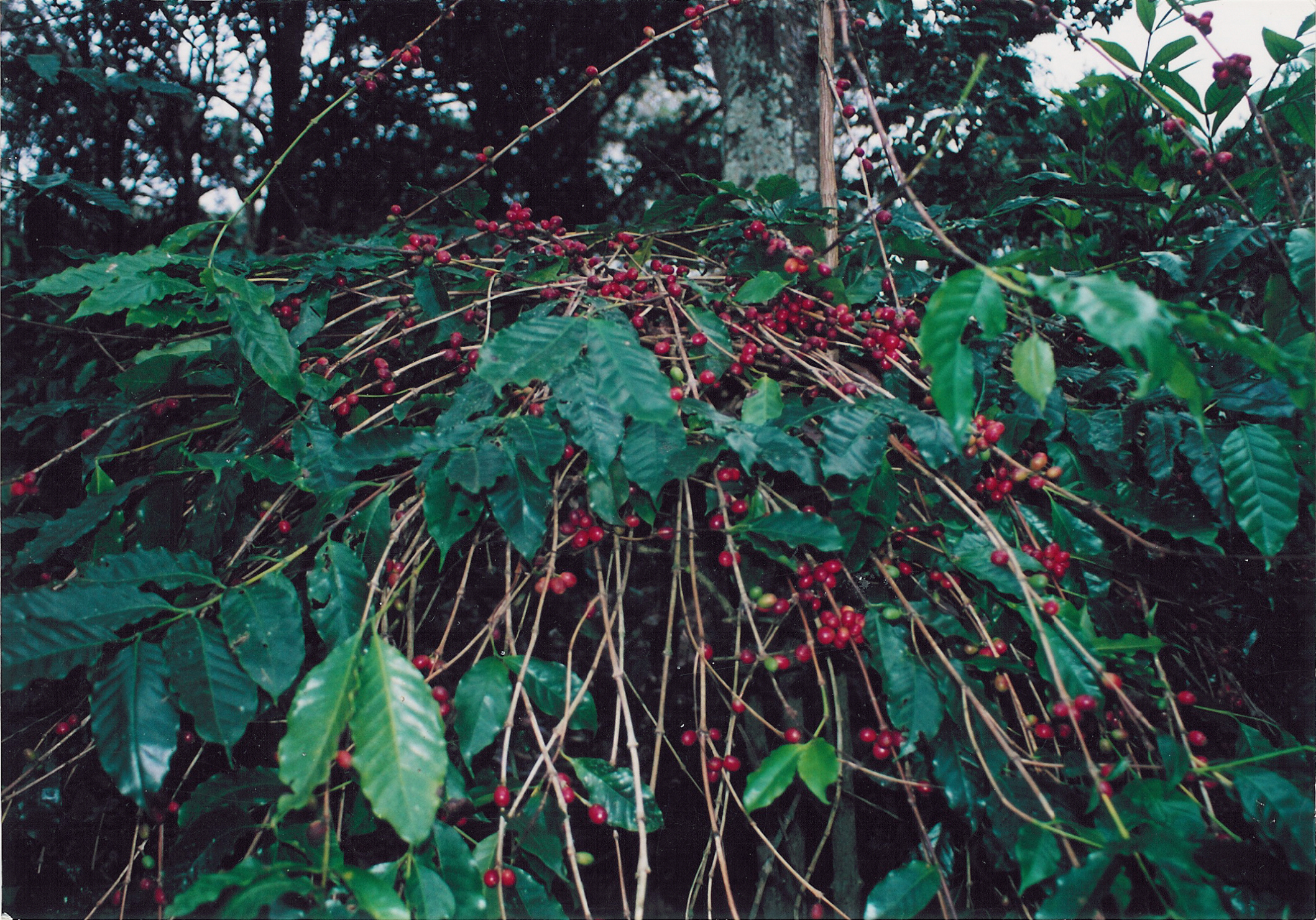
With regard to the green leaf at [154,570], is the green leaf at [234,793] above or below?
below

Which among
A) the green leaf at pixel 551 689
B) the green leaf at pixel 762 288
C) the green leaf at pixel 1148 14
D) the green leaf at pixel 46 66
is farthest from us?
the green leaf at pixel 46 66

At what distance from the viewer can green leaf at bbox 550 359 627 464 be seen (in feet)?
2.28

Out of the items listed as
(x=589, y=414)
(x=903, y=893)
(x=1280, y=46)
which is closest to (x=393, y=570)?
(x=589, y=414)

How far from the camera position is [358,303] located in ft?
3.98

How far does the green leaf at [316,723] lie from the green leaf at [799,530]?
1.37ft

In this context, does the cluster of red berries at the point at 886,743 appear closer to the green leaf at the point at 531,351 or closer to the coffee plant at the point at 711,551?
the coffee plant at the point at 711,551

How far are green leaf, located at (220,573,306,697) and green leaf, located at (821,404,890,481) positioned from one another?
1.77ft

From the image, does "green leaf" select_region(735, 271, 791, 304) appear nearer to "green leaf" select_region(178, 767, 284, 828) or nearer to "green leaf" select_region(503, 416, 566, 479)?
"green leaf" select_region(503, 416, 566, 479)

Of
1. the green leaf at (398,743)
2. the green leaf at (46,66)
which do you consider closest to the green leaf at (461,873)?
the green leaf at (398,743)

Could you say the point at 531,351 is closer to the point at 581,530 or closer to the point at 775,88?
the point at 581,530

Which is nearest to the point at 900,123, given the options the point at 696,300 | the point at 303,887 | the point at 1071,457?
the point at 696,300

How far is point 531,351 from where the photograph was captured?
675 millimetres

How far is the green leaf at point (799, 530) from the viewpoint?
73 centimetres

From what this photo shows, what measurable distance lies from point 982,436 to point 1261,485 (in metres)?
0.27
